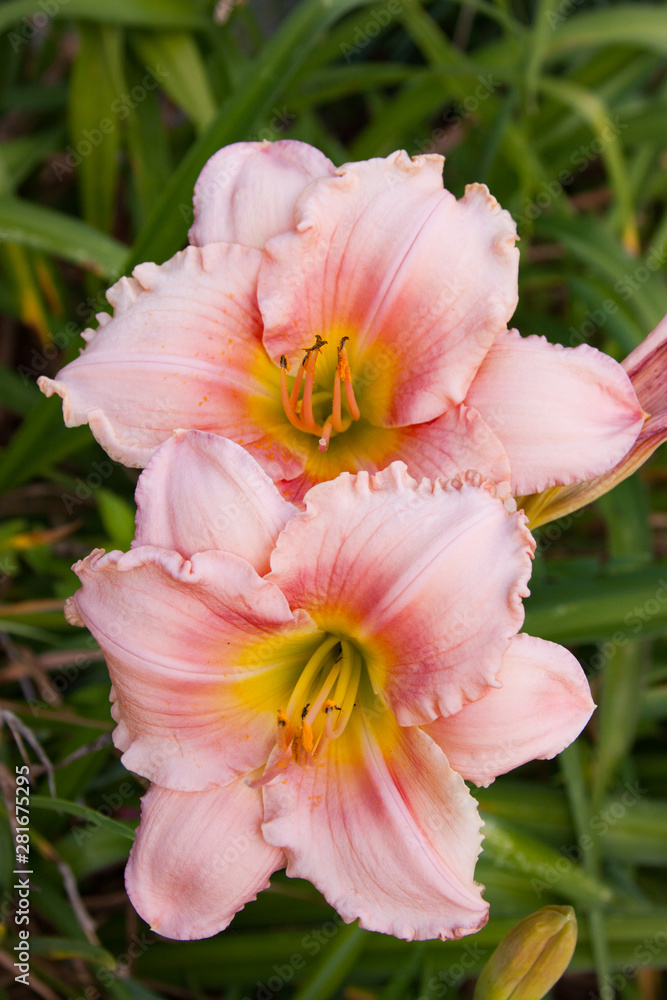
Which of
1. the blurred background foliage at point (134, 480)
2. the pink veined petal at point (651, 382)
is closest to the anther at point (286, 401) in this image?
the pink veined petal at point (651, 382)

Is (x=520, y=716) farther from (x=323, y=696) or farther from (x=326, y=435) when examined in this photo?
(x=326, y=435)

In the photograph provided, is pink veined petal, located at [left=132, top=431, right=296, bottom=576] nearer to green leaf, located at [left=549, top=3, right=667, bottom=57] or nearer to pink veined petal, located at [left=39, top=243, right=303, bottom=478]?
pink veined petal, located at [left=39, top=243, right=303, bottom=478]

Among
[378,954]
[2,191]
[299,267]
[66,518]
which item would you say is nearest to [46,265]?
[2,191]

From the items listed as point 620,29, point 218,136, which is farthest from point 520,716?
point 620,29

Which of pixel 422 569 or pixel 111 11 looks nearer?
pixel 422 569

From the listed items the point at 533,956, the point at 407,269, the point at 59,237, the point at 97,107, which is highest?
the point at 97,107

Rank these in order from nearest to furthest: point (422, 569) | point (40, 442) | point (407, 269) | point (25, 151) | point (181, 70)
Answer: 1. point (422, 569)
2. point (407, 269)
3. point (40, 442)
4. point (181, 70)
5. point (25, 151)

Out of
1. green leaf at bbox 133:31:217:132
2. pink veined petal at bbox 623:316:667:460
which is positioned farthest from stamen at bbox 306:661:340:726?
green leaf at bbox 133:31:217:132

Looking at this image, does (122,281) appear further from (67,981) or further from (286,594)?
(67,981)
